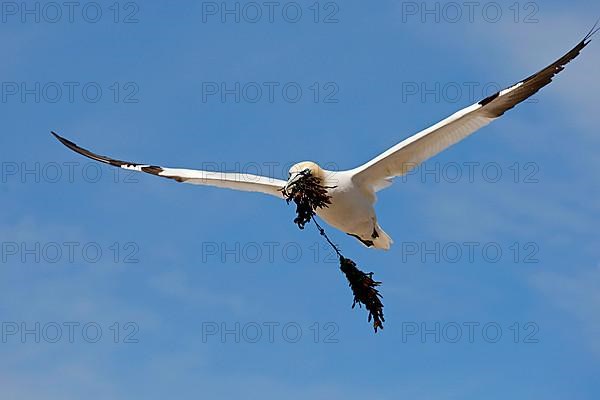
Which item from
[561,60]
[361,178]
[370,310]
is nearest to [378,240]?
[361,178]

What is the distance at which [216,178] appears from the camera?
23.2m

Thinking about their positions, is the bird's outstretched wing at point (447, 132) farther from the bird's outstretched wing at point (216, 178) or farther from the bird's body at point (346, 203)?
the bird's outstretched wing at point (216, 178)

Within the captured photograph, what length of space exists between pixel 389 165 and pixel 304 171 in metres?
1.87

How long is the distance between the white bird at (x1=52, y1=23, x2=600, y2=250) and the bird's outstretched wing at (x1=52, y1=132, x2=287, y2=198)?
244 mm

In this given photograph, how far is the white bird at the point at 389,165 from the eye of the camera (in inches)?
833

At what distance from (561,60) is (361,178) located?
416 cm

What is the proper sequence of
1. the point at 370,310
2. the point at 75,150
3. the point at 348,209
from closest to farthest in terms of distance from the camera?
the point at 370,310 < the point at 348,209 < the point at 75,150

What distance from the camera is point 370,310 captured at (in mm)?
19781

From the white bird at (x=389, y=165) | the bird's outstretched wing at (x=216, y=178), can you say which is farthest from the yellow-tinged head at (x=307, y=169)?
the bird's outstretched wing at (x=216, y=178)

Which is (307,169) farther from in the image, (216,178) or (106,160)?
(106,160)

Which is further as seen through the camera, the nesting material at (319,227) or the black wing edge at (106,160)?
the black wing edge at (106,160)

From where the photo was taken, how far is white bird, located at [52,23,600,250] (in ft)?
69.4

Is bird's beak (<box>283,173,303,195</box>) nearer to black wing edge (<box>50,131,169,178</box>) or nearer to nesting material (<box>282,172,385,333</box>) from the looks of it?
nesting material (<box>282,172,385,333</box>)

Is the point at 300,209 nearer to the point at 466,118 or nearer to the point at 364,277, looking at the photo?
the point at 364,277
